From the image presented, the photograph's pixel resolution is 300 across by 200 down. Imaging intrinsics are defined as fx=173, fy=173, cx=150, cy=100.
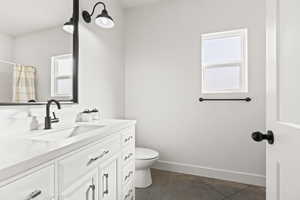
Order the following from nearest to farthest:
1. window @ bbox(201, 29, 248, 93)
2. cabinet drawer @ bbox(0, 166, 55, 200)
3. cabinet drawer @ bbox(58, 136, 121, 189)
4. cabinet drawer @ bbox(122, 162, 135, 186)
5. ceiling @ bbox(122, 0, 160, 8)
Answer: cabinet drawer @ bbox(0, 166, 55, 200), cabinet drawer @ bbox(58, 136, 121, 189), cabinet drawer @ bbox(122, 162, 135, 186), window @ bbox(201, 29, 248, 93), ceiling @ bbox(122, 0, 160, 8)

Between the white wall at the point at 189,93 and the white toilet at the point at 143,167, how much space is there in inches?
20.0

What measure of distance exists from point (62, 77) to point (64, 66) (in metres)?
0.11

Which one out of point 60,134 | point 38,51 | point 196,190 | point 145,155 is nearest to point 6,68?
point 38,51

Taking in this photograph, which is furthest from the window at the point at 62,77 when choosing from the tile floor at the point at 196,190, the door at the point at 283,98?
the door at the point at 283,98

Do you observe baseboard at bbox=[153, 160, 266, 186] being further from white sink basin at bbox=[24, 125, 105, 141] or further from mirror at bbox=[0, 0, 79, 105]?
mirror at bbox=[0, 0, 79, 105]

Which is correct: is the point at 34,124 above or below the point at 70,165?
above

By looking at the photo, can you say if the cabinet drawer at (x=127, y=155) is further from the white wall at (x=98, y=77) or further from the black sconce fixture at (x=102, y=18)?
the black sconce fixture at (x=102, y=18)

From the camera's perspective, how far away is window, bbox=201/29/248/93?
7.06 ft

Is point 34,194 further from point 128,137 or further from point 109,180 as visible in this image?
point 128,137

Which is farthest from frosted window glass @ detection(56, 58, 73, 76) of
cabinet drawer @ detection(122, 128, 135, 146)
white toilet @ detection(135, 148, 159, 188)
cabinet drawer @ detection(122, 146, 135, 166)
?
white toilet @ detection(135, 148, 159, 188)

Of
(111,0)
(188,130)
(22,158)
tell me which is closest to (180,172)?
(188,130)

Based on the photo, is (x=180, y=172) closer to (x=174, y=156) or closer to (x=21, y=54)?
(x=174, y=156)

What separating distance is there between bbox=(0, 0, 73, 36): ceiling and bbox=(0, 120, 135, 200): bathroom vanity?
0.78 m

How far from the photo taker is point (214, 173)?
2266mm
